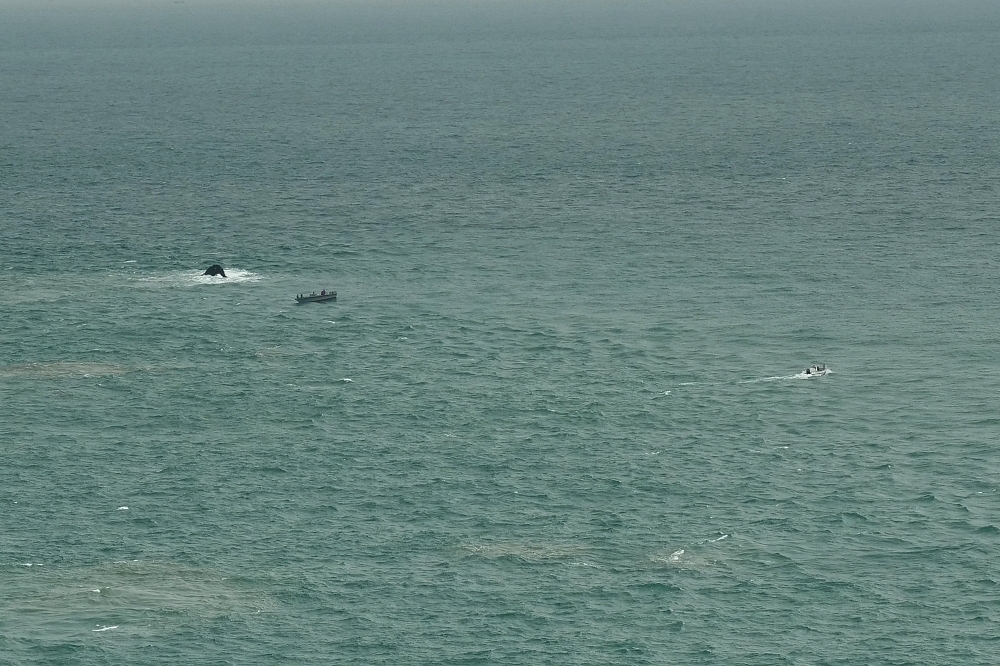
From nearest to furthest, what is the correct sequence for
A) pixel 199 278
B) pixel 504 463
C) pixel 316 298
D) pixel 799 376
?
1. pixel 504 463
2. pixel 799 376
3. pixel 316 298
4. pixel 199 278

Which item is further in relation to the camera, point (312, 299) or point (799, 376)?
point (312, 299)

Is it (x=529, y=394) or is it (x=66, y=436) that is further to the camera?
(x=529, y=394)

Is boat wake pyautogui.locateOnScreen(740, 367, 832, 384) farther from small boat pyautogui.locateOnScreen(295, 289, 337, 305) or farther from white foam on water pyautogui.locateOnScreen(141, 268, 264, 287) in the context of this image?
white foam on water pyautogui.locateOnScreen(141, 268, 264, 287)

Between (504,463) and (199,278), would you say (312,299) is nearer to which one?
(199,278)

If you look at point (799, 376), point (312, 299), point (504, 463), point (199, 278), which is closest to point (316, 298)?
point (312, 299)

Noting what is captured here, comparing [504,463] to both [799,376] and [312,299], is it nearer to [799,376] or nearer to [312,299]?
[799,376]

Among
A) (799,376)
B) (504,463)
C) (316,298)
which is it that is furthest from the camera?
(316,298)

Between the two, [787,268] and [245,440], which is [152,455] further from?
[787,268]

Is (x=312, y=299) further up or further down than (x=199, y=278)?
further up

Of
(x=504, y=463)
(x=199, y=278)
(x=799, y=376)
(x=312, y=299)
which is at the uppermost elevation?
(x=312, y=299)

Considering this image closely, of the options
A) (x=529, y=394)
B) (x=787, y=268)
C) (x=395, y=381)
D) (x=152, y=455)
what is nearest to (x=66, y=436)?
(x=152, y=455)

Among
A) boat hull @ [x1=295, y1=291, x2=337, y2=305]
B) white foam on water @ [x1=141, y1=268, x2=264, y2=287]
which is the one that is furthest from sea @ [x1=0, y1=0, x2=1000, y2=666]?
boat hull @ [x1=295, y1=291, x2=337, y2=305]
